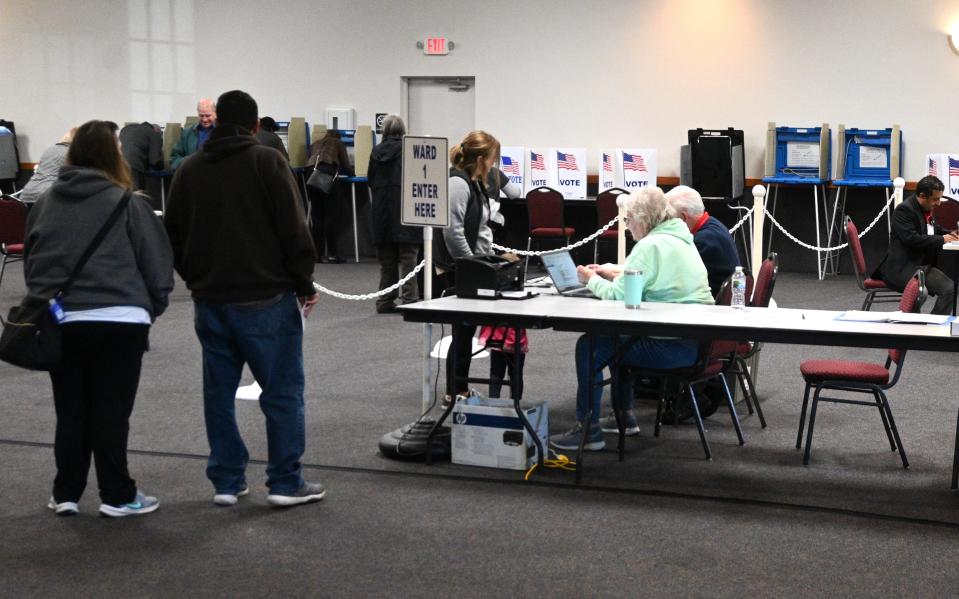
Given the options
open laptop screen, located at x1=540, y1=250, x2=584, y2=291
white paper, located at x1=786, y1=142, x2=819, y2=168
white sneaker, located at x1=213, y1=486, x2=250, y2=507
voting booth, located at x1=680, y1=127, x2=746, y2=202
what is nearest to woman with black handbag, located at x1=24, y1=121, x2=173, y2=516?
white sneaker, located at x1=213, y1=486, x2=250, y2=507

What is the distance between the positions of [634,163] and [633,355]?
7328mm

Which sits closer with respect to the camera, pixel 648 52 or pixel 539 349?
pixel 539 349

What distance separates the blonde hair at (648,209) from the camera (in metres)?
4.64

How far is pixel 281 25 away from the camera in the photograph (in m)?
12.9

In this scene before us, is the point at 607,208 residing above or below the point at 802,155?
below

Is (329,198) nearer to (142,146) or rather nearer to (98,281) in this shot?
(142,146)

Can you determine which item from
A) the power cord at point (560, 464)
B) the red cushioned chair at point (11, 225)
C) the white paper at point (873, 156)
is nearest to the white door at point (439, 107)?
the white paper at point (873, 156)

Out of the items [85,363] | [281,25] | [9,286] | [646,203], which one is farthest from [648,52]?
[85,363]

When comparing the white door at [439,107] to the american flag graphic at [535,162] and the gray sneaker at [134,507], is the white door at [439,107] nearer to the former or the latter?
the american flag graphic at [535,162]

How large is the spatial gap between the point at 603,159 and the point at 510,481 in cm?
784

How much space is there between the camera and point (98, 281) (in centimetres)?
347

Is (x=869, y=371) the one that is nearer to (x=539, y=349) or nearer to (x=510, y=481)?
(x=510, y=481)

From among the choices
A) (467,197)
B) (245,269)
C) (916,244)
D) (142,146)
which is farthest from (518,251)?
(142,146)

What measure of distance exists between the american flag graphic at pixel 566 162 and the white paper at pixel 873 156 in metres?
2.74
